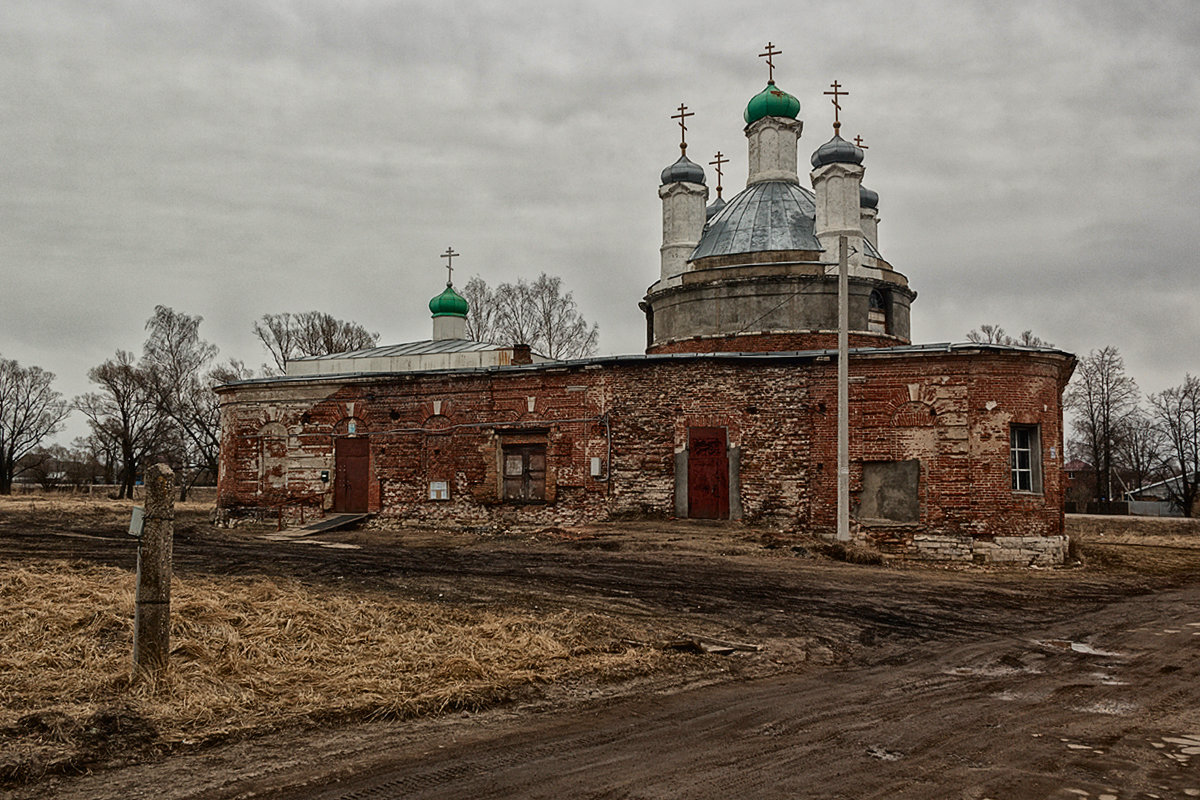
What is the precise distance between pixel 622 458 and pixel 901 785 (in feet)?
55.9

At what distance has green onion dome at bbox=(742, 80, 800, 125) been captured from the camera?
2798cm

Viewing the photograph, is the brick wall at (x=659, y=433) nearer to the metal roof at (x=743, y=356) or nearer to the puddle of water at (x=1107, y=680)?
the metal roof at (x=743, y=356)

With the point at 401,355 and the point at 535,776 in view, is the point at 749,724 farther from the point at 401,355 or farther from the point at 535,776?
the point at 401,355

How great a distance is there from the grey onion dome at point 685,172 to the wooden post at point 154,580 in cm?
2311

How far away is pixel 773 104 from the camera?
92.0 feet

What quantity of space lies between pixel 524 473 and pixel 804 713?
56.3ft

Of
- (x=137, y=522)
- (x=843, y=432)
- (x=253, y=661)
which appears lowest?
(x=253, y=661)

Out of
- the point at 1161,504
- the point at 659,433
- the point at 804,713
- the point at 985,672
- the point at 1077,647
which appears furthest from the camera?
the point at 1161,504

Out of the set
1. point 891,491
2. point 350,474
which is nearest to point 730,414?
point 891,491

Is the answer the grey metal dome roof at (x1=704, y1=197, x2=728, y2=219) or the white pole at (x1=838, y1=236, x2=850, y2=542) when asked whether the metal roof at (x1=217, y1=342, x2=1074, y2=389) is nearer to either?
the white pole at (x1=838, y1=236, x2=850, y2=542)

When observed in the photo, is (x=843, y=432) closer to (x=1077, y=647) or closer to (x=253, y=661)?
(x=1077, y=647)

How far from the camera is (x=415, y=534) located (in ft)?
76.6

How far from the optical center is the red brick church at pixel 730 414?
63.4 feet

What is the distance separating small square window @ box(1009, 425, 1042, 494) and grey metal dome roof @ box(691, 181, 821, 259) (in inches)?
336
